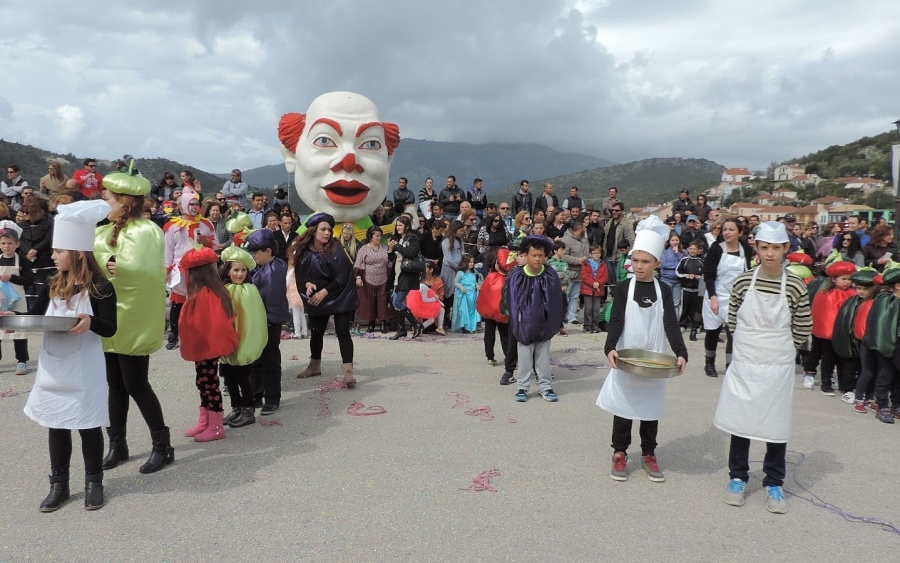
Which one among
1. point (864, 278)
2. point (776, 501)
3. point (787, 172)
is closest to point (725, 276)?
point (864, 278)

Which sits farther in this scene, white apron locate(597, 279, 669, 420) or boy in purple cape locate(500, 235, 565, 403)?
boy in purple cape locate(500, 235, 565, 403)

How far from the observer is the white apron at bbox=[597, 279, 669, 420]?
3.81m

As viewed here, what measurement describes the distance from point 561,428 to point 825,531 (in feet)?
6.35

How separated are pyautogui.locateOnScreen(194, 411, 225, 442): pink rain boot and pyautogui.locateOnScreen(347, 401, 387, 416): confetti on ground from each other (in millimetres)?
1064

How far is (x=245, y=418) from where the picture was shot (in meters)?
4.75

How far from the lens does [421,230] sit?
979cm

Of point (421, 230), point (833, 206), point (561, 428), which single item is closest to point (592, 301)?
point (421, 230)

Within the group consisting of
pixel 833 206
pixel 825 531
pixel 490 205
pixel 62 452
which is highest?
pixel 833 206

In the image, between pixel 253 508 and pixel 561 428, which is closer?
pixel 253 508

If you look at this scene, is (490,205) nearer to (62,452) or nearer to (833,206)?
(62,452)

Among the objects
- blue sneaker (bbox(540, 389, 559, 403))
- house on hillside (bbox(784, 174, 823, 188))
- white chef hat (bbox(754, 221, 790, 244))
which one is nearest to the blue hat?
blue sneaker (bbox(540, 389, 559, 403))

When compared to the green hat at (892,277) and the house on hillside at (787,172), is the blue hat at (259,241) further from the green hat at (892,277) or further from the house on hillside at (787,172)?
the house on hillside at (787,172)

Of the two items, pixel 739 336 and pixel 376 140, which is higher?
pixel 376 140

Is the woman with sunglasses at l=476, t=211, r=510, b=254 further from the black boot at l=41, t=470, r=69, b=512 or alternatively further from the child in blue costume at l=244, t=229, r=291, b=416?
the black boot at l=41, t=470, r=69, b=512
